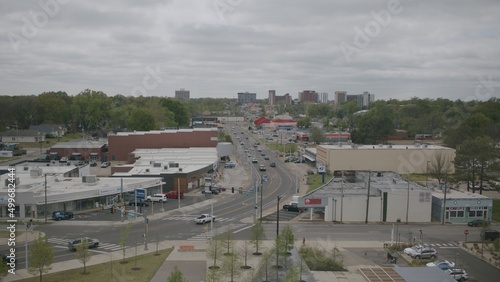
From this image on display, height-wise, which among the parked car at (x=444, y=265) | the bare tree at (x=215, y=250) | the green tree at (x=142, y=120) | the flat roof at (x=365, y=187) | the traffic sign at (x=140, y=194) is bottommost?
the parked car at (x=444, y=265)

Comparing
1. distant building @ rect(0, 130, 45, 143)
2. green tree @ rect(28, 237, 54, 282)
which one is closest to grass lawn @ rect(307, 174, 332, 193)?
green tree @ rect(28, 237, 54, 282)

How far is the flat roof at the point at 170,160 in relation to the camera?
Answer: 43188 millimetres

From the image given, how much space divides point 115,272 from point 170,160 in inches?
1168

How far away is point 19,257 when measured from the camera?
2356cm

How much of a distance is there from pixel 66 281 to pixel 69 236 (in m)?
8.17

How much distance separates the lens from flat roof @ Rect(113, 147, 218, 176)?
1700 inches

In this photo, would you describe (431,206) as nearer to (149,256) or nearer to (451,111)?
(149,256)

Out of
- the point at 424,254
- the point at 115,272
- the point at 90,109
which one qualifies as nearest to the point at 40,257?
the point at 115,272

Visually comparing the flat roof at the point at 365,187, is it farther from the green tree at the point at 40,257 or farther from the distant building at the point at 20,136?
the distant building at the point at 20,136

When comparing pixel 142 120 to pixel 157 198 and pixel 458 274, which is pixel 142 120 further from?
pixel 458 274

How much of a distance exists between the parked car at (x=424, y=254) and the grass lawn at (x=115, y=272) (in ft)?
43.4

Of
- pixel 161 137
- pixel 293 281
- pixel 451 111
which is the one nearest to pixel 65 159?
pixel 161 137

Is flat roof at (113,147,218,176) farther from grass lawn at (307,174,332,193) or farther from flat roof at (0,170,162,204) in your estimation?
grass lawn at (307,174,332,193)

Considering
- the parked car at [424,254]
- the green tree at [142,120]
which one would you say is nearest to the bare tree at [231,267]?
the parked car at [424,254]
